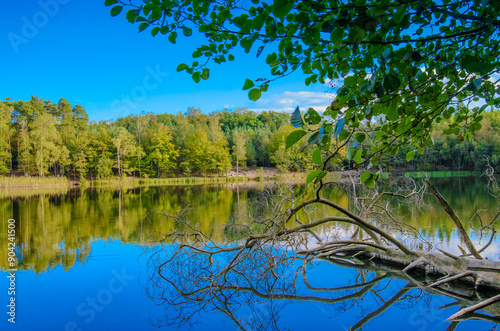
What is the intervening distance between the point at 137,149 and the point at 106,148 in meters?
3.21

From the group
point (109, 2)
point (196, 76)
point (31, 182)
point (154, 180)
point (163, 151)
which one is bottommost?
point (154, 180)

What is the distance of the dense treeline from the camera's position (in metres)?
34.9

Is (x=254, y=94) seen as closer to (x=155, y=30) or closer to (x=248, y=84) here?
(x=248, y=84)

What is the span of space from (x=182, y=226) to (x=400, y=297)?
25.4ft

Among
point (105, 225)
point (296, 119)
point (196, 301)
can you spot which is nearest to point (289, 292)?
point (196, 301)

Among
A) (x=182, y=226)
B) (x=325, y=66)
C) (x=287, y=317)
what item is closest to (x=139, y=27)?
(x=325, y=66)

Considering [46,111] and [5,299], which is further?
[46,111]

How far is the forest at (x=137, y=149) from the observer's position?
115ft

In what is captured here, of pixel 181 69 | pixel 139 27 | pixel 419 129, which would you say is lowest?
pixel 419 129

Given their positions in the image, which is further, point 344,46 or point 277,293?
point 277,293

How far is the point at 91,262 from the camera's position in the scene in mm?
7891

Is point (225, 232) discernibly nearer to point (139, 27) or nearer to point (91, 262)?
point (91, 262)

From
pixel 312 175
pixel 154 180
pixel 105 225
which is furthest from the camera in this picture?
pixel 154 180

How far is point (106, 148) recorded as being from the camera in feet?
125
